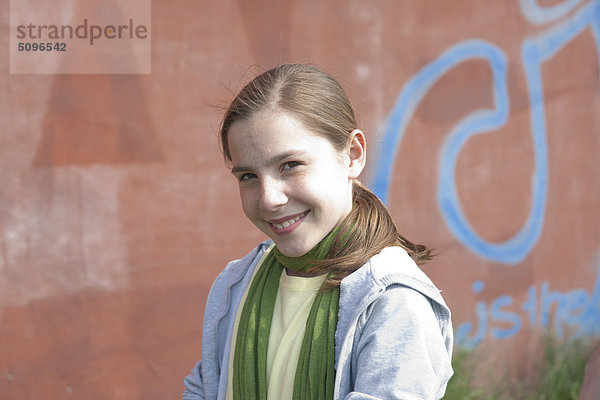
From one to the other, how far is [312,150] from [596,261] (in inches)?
127

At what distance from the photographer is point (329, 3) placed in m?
3.30

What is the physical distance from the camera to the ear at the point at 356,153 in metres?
1.64

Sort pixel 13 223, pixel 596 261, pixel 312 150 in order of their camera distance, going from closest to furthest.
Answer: pixel 312 150 → pixel 13 223 → pixel 596 261

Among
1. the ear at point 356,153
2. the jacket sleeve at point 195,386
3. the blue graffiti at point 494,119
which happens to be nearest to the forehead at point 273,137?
the ear at point 356,153

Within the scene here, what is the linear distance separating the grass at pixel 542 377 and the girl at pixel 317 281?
2295 millimetres

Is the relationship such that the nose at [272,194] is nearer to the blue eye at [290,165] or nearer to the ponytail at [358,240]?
the blue eye at [290,165]

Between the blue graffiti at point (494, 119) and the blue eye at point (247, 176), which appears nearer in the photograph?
the blue eye at point (247, 176)

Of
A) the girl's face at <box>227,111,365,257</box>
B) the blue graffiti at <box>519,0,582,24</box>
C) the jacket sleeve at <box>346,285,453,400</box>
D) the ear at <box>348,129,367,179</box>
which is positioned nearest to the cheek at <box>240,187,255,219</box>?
the girl's face at <box>227,111,365,257</box>

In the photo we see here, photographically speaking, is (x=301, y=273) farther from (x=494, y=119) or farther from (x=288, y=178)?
(x=494, y=119)

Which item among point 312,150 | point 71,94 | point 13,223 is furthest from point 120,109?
point 312,150

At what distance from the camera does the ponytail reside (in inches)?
60.8

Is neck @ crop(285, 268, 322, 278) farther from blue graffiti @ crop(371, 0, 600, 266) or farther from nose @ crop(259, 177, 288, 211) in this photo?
blue graffiti @ crop(371, 0, 600, 266)

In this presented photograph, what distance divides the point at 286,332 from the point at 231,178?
1.63 m

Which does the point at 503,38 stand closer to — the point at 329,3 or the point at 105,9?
the point at 329,3
